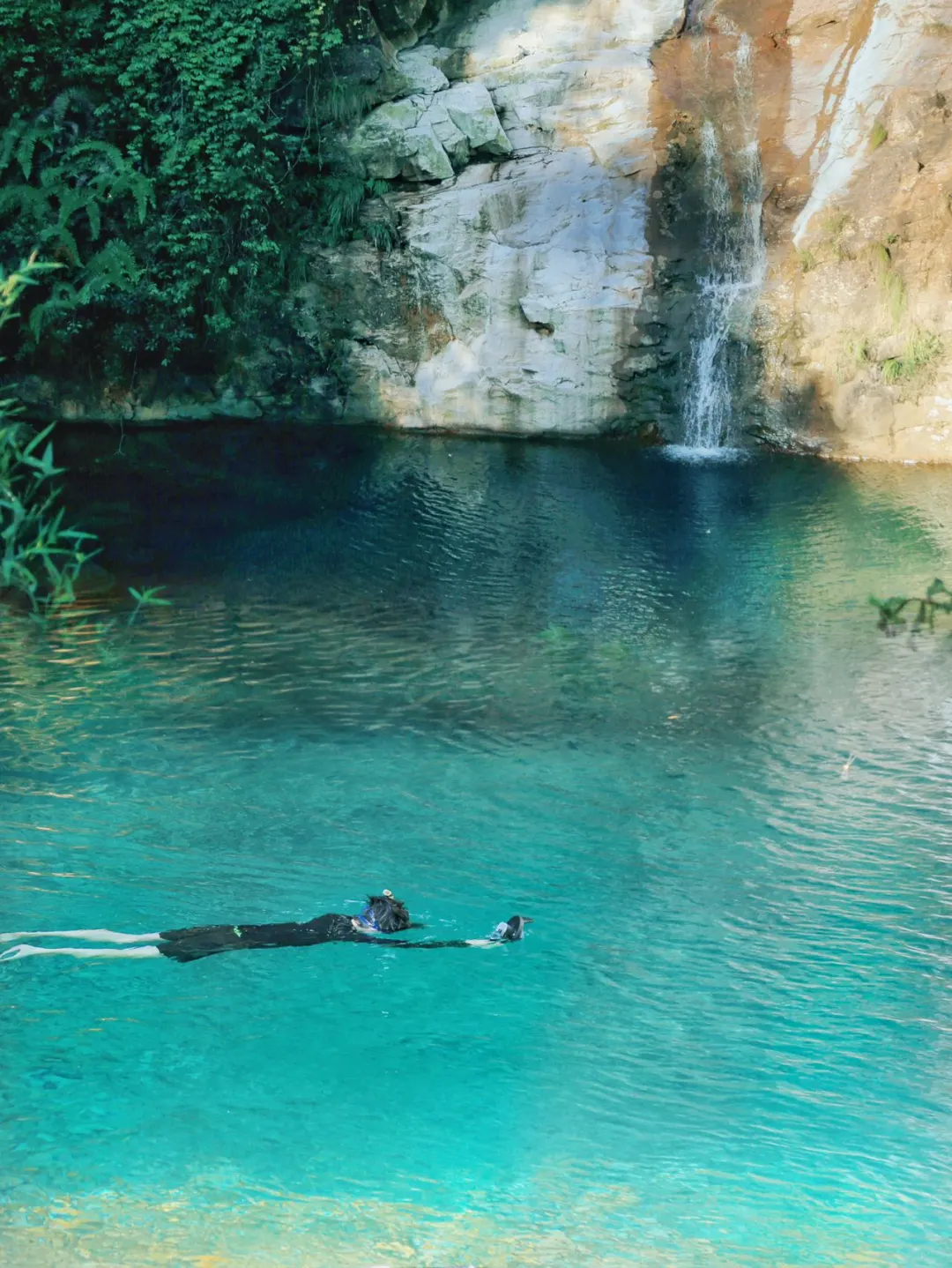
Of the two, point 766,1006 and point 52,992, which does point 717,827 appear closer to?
point 766,1006

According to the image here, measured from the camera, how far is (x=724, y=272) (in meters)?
14.4

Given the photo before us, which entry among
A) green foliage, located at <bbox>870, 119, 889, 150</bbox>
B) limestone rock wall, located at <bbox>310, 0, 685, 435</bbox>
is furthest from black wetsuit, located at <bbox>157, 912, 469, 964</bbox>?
green foliage, located at <bbox>870, 119, 889, 150</bbox>

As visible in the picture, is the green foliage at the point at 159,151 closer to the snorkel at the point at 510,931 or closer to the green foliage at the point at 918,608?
the green foliage at the point at 918,608

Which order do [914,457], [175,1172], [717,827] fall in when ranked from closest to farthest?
1. [175,1172]
2. [717,827]
3. [914,457]

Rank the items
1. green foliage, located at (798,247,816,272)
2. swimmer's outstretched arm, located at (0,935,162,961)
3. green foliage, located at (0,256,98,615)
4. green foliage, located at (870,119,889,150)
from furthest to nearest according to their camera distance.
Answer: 1. green foliage, located at (798,247,816,272)
2. green foliage, located at (870,119,889,150)
3. green foliage, located at (0,256,98,615)
4. swimmer's outstretched arm, located at (0,935,162,961)

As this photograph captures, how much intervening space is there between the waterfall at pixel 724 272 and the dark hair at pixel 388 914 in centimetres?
999

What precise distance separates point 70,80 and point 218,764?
9839 millimetres

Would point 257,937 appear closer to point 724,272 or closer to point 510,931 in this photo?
point 510,931

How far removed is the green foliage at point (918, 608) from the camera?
9.40m

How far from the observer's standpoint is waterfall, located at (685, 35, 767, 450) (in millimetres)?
14281

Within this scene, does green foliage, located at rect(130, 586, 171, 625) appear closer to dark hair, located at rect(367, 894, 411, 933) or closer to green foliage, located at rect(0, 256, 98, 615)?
green foliage, located at rect(0, 256, 98, 615)

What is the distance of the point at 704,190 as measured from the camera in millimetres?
14430

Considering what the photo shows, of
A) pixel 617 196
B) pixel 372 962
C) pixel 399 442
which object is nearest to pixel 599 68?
pixel 617 196

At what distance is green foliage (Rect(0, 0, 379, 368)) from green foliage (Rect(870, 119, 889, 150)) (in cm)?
534
